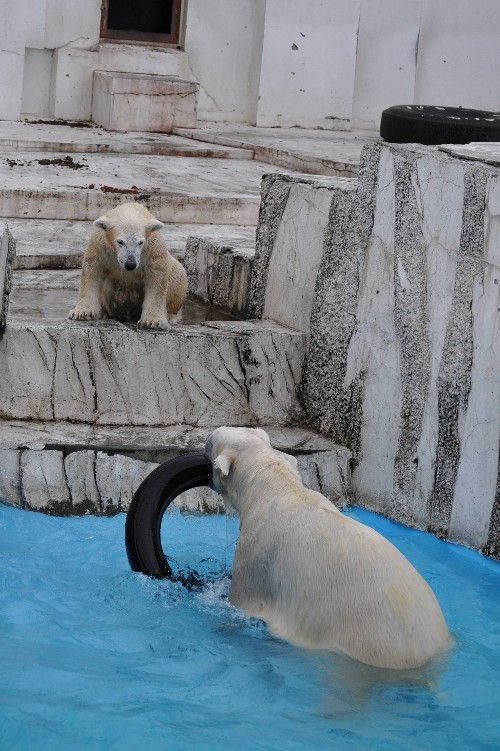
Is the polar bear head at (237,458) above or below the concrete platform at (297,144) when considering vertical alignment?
below

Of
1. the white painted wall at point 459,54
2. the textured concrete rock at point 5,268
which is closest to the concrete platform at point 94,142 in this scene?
the white painted wall at point 459,54

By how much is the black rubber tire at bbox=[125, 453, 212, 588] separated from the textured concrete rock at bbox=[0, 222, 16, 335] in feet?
4.24

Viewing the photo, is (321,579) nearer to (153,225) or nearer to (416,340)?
(416,340)

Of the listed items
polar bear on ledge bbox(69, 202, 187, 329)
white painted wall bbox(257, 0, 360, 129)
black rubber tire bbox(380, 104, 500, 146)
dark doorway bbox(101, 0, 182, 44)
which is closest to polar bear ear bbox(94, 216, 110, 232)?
polar bear on ledge bbox(69, 202, 187, 329)

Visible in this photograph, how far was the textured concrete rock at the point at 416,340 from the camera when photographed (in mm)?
4816

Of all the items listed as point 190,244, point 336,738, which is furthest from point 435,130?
point 336,738

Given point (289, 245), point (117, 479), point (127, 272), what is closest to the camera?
point (117, 479)

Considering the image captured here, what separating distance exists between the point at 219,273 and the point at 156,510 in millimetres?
2476

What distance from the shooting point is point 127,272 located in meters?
5.65

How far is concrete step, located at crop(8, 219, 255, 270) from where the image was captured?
23.0 ft

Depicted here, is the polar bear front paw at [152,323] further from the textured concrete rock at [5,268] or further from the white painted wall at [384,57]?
the white painted wall at [384,57]

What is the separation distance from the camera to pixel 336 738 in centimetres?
342

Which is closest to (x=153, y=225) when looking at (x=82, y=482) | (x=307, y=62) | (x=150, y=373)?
(x=150, y=373)

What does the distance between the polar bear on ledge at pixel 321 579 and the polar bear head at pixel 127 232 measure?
5.12 ft
